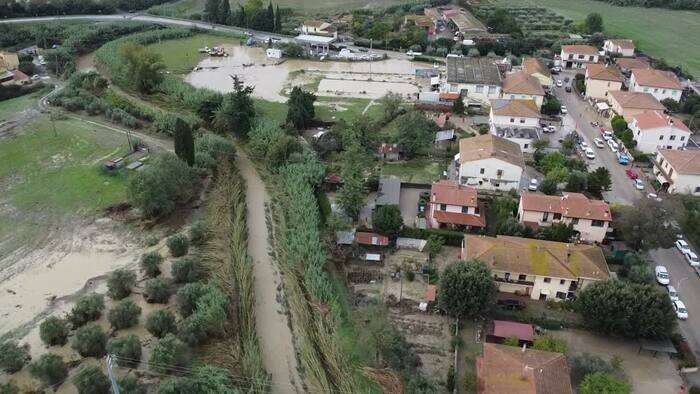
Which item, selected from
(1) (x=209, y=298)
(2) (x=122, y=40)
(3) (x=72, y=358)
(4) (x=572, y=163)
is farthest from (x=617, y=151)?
A: (2) (x=122, y=40)

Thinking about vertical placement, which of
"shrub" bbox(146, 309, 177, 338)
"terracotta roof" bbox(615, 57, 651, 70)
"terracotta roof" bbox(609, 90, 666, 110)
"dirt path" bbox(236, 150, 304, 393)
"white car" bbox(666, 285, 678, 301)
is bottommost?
"dirt path" bbox(236, 150, 304, 393)

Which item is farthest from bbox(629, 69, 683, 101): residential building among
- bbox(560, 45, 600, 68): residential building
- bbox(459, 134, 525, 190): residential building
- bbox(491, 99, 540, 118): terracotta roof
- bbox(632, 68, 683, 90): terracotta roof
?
bbox(459, 134, 525, 190): residential building

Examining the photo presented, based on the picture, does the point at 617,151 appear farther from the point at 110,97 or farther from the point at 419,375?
the point at 110,97

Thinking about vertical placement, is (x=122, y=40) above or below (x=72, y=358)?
above

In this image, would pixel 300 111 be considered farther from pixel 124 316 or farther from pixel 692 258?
pixel 692 258

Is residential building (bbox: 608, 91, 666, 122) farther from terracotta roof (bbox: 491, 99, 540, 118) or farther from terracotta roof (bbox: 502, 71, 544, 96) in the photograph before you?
terracotta roof (bbox: 491, 99, 540, 118)

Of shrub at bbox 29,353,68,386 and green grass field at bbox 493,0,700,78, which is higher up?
green grass field at bbox 493,0,700,78

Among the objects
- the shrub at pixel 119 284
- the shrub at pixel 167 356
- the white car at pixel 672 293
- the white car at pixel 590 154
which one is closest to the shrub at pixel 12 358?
the shrub at pixel 119 284
